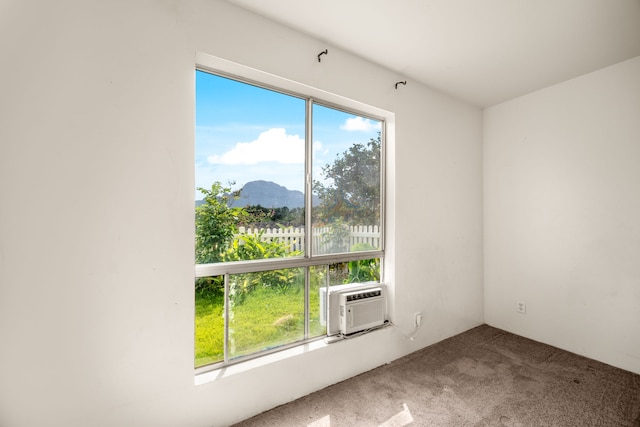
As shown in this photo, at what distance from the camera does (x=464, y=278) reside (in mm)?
3346

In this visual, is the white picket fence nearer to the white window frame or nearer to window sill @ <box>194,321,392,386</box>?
the white window frame

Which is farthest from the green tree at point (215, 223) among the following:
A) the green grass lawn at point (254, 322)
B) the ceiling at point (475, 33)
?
the ceiling at point (475, 33)

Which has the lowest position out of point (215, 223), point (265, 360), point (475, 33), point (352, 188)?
point (265, 360)

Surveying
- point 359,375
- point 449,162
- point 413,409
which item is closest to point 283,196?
point 359,375

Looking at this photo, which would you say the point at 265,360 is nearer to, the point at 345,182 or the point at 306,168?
the point at 306,168

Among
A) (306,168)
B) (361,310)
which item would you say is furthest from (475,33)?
(361,310)

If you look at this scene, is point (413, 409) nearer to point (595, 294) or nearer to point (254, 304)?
point (254, 304)

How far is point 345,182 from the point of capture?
8.54ft

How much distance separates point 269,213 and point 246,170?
36 centimetres

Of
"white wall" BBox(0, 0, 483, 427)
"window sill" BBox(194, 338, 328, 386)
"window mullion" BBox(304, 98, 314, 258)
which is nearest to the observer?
"white wall" BBox(0, 0, 483, 427)

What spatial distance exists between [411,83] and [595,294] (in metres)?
2.61

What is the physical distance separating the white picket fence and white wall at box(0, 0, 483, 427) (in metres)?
0.64

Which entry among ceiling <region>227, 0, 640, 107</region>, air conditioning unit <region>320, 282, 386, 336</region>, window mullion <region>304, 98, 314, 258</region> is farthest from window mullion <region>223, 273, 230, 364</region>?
ceiling <region>227, 0, 640, 107</region>

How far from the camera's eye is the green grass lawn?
1923 mm
